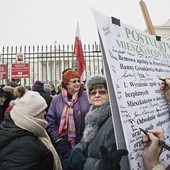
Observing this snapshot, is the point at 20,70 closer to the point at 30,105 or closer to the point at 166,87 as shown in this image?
the point at 30,105

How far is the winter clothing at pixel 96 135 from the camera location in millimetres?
1736

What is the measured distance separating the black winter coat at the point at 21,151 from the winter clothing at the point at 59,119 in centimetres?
117

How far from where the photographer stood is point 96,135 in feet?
6.19

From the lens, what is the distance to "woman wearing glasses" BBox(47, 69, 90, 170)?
10.3 feet

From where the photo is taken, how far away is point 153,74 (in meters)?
1.66

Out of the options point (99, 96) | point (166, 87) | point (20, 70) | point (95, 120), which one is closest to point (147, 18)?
point (166, 87)

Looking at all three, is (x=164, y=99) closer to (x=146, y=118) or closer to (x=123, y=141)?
(x=146, y=118)

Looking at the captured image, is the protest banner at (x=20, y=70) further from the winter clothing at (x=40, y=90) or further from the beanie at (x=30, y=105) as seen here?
the beanie at (x=30, y=105)

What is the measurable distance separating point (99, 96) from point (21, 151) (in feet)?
2.54

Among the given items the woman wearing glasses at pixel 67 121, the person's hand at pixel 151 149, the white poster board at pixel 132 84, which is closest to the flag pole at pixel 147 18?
the white poster board at pixel 132 84

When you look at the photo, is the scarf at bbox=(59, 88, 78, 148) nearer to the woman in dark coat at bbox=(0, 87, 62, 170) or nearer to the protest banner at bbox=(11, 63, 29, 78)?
the woman in dark coat at bbox=(0, 87, 62, 170)

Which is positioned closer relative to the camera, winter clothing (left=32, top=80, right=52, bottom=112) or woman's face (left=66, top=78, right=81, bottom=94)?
woman's face (left=66, top=78, right=81, bottom=94)

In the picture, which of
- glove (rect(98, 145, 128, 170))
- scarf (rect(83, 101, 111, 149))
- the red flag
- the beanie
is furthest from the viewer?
the red flag

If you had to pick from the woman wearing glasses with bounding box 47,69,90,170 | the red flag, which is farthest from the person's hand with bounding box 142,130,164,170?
the red flag
